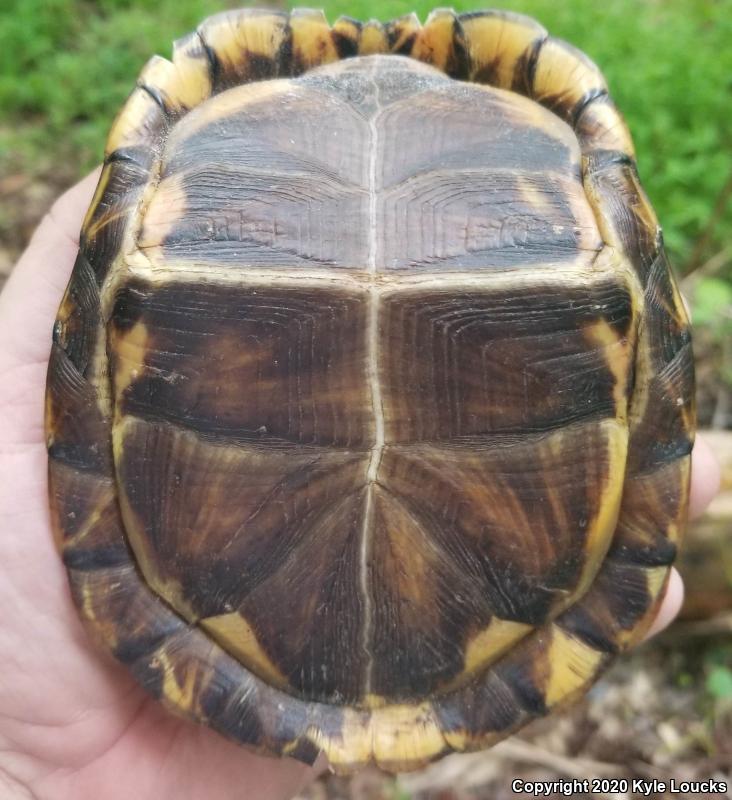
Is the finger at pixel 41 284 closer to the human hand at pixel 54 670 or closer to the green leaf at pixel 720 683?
the human hand at pixel 54 670

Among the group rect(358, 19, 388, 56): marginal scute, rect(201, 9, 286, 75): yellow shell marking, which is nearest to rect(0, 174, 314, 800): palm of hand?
rect(201, 9, 286, 75): yellow shell marking

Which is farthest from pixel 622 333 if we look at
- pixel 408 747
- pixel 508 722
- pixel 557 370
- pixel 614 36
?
pixel 614 36

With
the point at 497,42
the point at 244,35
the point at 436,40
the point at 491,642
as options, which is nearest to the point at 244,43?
the point at 244,35

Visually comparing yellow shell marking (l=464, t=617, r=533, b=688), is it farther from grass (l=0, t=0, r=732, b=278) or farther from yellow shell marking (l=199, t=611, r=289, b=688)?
grass (l=0, t=0, r=732, b=278)

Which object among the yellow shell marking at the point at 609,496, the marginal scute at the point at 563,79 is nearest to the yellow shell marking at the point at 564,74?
the marginal scute at the point at 563,79

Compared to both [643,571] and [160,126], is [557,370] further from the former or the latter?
[160,126]
